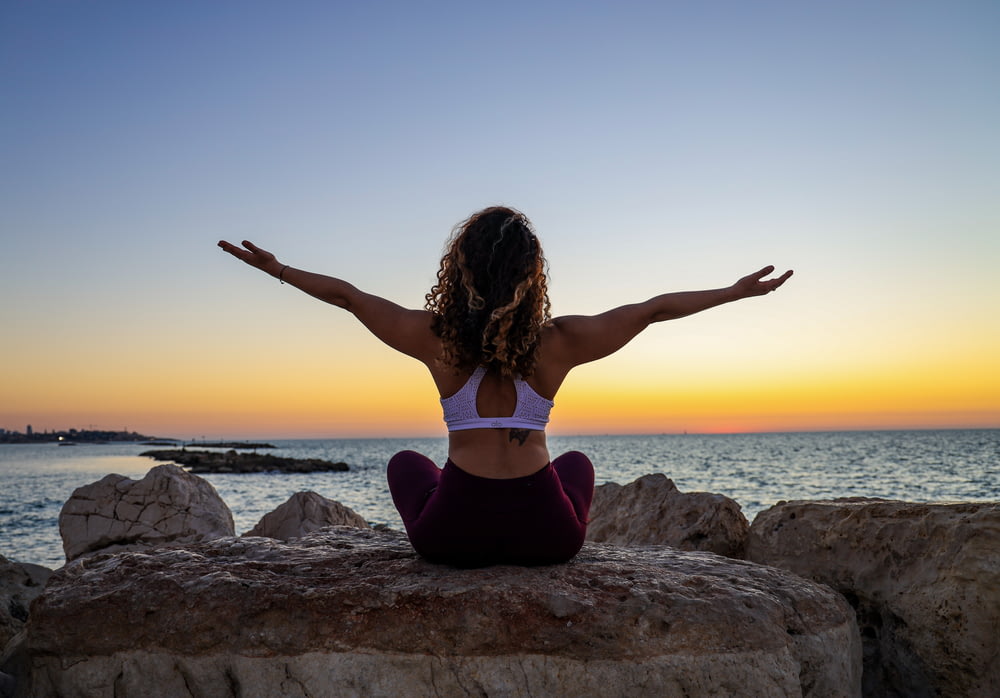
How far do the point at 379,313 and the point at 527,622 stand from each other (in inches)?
69.3

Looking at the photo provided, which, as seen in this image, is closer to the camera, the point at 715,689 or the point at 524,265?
the point at 715,689

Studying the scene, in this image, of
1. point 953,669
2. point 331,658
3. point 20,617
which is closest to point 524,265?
point 331,658

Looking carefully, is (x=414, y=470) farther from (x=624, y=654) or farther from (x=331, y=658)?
(x=624, y=654)

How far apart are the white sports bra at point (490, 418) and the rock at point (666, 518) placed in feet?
9.65

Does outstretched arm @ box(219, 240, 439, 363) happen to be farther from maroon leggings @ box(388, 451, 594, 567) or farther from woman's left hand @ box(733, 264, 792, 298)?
woman's left hand @ box(733, 264, 792, 298)

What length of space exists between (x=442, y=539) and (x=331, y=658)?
2.64ft

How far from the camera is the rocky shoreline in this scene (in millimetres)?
3330

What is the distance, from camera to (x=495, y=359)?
380 cm

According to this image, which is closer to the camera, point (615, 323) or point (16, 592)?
point (615, 323)

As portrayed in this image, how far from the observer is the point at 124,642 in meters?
3.54

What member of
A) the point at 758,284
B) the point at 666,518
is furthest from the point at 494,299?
the point at 666,518

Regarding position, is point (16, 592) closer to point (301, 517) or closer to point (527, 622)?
point (301, 517)

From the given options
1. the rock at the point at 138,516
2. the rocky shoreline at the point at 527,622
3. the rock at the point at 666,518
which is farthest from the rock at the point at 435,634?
the rock at the point at 138,516

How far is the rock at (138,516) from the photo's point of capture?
9.41 metres
